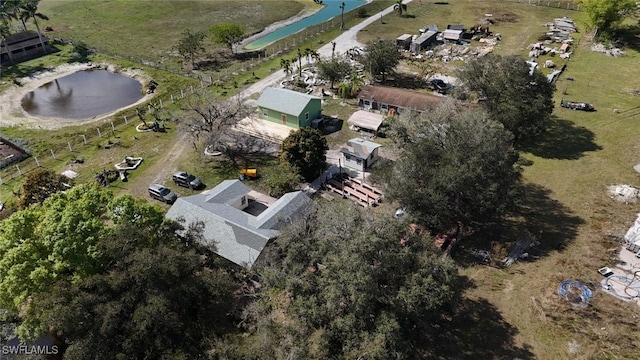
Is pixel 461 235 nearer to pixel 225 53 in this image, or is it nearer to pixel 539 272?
pixel 539 272

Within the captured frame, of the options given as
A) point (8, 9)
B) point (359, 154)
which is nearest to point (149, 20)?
point (8, 9)

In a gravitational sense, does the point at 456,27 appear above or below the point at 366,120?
above

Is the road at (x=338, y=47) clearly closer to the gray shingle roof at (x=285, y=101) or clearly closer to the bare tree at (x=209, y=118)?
the gray shingle roof at (x=285, y=101)

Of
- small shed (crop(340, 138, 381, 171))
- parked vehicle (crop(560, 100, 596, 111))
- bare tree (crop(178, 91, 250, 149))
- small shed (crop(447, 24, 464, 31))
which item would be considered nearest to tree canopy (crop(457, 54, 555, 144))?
parked vehicle (crop(560, 100, 596, 111))

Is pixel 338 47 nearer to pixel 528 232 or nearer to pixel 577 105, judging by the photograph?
pixel 577 105

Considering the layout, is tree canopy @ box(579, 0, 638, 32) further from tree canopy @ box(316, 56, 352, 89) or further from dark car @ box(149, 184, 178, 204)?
dark car @ box(149, 184, 178, 204)

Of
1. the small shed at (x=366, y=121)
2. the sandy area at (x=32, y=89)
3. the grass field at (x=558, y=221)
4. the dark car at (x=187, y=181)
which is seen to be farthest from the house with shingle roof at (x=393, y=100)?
the sandy area at (x=32, y=89)

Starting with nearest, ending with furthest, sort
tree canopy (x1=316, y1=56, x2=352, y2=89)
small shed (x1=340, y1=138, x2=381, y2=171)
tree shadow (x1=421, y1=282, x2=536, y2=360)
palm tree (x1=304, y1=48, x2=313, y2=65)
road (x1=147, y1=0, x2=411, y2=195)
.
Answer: tree shadow (x1=421, y1=282, x2=536, y2=360) < small shed (x1=340, y1=138, x2=381, y2=171) < road (x1=147, y1=0, x2=411, y2=195) < tree canopy (x1=316, y1=56, x2=352, y2=89) < palm tree (x1=304, y1=48, x2=313, y2=65)
